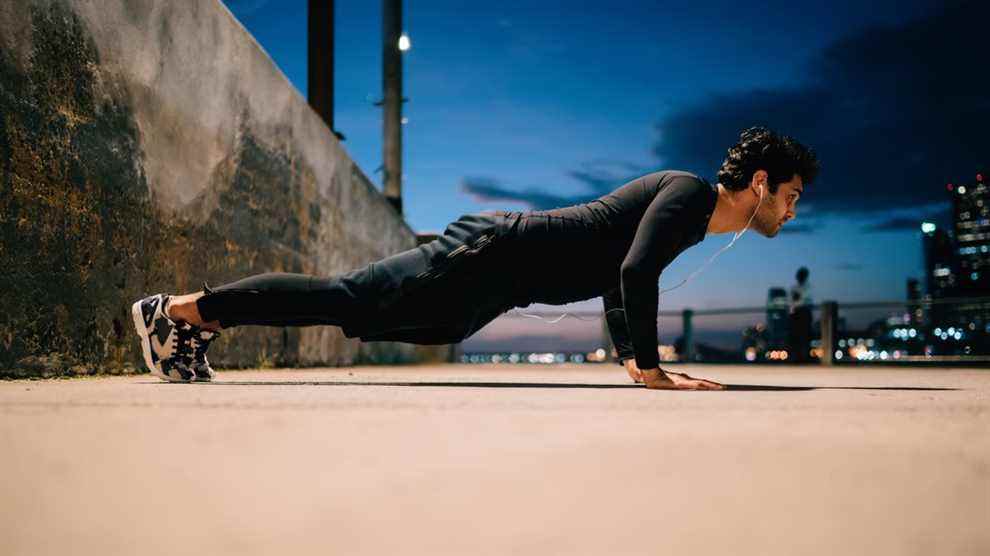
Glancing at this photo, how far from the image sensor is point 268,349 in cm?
423

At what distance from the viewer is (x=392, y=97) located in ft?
32.9

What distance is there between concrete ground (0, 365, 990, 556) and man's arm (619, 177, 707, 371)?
0.84 m

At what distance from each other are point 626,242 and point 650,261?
0.25 meters

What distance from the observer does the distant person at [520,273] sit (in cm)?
222

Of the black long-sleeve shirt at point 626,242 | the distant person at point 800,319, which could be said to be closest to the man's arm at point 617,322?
the black long-sleeve shirt at point 626,242

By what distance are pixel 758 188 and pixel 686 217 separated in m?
0.33

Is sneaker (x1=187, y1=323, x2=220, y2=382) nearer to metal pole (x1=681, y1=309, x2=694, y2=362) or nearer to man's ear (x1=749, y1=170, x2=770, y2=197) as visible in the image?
man's ear (x1=749, y1=170, x2=770, y2=197)

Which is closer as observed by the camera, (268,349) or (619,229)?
(619,229)

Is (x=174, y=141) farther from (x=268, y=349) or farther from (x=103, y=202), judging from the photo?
(x=268, y=349)

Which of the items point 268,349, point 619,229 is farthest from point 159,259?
point 619,229

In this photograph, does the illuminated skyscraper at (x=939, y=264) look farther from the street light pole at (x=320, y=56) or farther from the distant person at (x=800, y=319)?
the street light pole at (x=320, y=56)

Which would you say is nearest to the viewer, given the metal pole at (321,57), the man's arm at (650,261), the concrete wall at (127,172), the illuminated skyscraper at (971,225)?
the man's arm at (650,261)

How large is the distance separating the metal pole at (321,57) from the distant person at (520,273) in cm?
592

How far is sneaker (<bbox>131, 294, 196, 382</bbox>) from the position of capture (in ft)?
7.47
